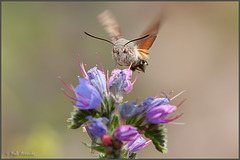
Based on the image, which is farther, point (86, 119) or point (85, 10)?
point (85, 10)

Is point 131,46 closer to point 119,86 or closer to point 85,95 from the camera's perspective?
point 119,86

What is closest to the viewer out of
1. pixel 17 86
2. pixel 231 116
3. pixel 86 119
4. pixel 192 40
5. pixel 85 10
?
pixel 86 119

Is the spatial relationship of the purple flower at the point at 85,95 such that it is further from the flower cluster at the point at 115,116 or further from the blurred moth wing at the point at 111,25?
the blurred moth wing at the point at 111,25

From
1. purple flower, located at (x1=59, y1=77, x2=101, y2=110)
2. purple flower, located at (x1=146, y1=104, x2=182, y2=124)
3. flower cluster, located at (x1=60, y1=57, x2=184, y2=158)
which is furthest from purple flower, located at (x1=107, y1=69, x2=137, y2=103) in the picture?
purple flower, located at (x1=146, y1=104, x2=182, y2=124)

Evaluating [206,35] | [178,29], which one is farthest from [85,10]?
[206,35]

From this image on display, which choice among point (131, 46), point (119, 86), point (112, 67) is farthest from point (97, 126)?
point (112, 67)

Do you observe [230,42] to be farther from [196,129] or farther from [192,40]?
[196,129]

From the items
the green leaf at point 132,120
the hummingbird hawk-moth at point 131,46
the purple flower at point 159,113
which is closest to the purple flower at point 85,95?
the green leaf at point 132,120
